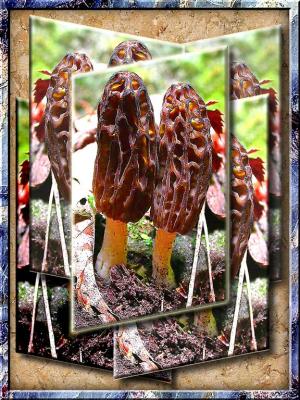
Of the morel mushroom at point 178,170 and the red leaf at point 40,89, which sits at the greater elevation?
the red leaf at point 40,89

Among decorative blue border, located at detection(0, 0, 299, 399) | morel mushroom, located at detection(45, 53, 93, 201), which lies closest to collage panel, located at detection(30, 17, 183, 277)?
morel mushroom, located at detection(45, 53, 93, 201)

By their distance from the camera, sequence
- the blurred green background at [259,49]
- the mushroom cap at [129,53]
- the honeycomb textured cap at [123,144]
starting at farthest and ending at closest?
the blurred green background at [259,49], the mushroom cap at [129,53], the honeycomb textured cap at [123,144]

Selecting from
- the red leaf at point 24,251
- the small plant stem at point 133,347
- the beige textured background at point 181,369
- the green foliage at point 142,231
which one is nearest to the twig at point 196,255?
the green foliage at point 142,231

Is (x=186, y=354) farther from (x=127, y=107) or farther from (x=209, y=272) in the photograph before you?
(x=127, y=107)

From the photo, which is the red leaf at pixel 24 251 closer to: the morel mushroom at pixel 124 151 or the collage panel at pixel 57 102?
the collage panel at pixel 57 102

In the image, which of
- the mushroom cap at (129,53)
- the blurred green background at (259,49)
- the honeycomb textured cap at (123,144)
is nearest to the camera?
the honeycomb textured cap at (123,144)

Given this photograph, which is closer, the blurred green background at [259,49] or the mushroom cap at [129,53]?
the mushroom cap at [129,53]

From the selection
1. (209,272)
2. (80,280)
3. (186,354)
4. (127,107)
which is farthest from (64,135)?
(186,354)

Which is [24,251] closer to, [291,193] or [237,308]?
[237,308]
